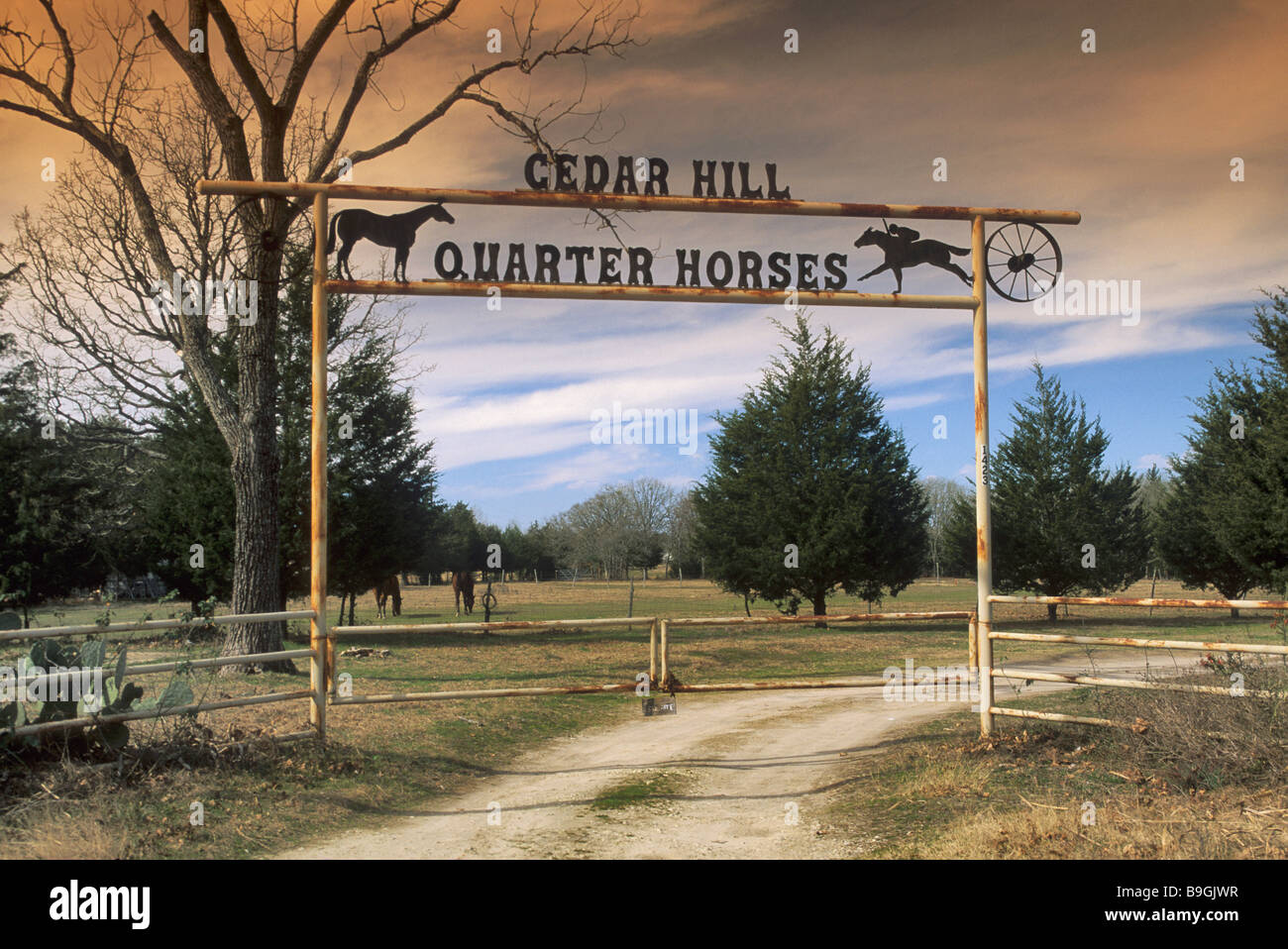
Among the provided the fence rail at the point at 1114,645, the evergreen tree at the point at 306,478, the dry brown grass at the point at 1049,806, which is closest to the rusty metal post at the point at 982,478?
the fence rail at the point at 1114,645

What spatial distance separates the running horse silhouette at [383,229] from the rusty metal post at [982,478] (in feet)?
17.1

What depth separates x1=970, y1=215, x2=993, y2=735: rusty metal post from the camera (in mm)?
8773

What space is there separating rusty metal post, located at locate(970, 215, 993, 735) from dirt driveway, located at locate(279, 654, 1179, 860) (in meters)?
1.45

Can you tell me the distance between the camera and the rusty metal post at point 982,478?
28.8 feet

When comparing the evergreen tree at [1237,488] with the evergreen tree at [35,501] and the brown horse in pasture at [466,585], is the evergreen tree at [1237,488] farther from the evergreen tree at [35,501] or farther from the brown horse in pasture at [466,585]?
the evergreen tree at [35,501]

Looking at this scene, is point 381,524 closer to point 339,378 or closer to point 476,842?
point 339,378

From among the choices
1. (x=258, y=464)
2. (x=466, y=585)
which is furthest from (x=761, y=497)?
(x=258, y=464)

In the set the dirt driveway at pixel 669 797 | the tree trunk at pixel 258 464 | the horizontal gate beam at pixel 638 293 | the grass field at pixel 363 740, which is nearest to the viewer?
the grass field at pixel 363 740

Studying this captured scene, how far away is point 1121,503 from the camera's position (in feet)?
111

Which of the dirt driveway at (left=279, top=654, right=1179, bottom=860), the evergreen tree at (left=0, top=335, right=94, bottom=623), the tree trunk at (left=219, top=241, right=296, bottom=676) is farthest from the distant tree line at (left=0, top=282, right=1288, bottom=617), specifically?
the dirt driveway at (left=279, top=654, right=1179, bottom=860)

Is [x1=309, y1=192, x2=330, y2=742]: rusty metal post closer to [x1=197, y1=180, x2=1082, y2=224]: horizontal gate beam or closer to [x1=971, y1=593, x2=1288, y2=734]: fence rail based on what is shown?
[x1=197, y1=180, x2=1082, y2=224]: horizontal gate beam

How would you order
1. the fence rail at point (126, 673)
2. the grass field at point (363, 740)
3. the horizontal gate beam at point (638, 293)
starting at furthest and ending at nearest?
the horizontal gate beam at point (638, 293) → the fence rail at point (126, 673) → the grass field at point (363, 740)
